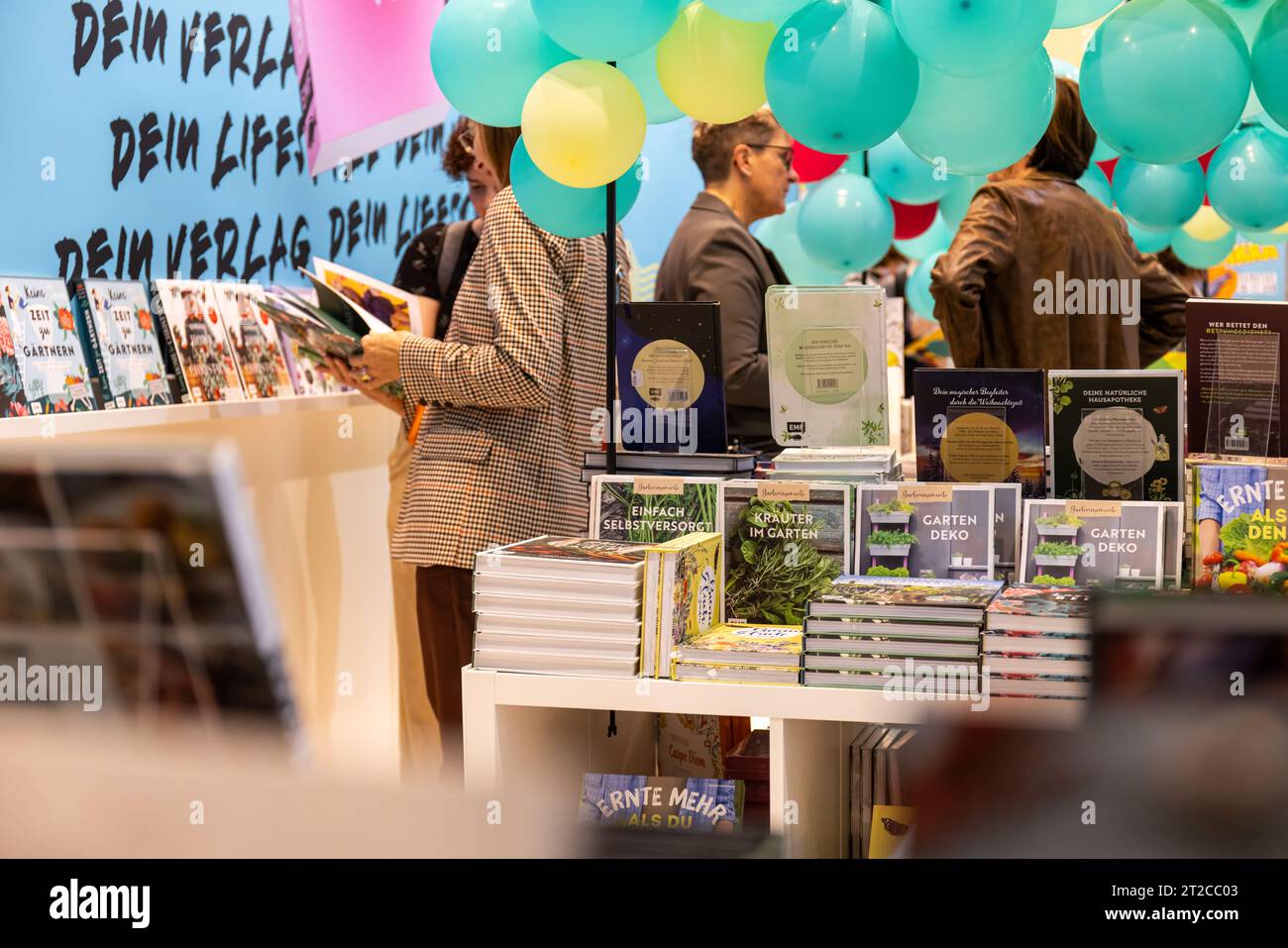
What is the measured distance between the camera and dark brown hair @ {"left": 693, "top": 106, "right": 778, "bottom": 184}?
363 centimetres

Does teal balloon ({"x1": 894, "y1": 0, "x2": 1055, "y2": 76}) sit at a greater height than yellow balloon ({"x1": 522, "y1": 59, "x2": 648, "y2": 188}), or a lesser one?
greater

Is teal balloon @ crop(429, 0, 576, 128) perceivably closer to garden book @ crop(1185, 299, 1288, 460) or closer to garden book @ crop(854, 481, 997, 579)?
garden book @ crop(854, 481, 997, 579)

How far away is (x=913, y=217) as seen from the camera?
17.1ft

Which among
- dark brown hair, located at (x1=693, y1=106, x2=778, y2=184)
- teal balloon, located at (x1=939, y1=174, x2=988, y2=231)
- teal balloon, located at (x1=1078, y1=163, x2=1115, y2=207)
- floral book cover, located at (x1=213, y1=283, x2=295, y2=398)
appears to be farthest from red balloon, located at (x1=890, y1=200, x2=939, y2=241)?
floral book cover, located at (x1=213, y1=283, x2=295, y2=398)

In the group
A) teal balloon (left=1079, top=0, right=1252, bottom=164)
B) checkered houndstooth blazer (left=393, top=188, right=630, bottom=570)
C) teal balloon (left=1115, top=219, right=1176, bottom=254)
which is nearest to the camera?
teal balloon (left=1079, top=0, right=1252, bottom=164)

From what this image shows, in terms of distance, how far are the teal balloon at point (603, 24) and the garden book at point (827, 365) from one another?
542 millimetres

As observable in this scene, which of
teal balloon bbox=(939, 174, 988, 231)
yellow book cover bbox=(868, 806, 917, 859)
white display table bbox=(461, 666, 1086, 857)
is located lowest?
yellow book cover bbox=(868, 806, 917, 859)

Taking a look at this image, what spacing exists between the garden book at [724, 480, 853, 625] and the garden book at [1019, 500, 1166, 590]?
0.32 metres

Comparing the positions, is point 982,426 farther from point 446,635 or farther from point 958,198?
point 958,198

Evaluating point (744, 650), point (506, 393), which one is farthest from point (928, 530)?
point (506, 393)

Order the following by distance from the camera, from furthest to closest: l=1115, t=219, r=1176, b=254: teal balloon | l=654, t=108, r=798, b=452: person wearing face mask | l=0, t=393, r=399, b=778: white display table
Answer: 1. l=1115, t=219, r=1176, b=254: teal balloon
2. l=0, t=393, r=399, b=778: white display table
3. l=654, t=108, r=798, b=452: person wearing face mask

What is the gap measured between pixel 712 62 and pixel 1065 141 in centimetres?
126

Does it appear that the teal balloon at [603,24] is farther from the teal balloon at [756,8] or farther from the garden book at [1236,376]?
the garden book at [1236,376]
